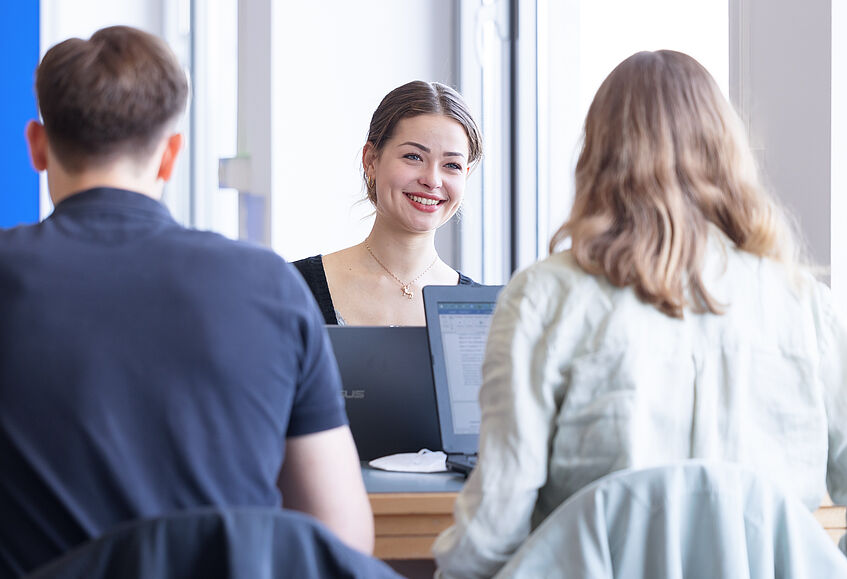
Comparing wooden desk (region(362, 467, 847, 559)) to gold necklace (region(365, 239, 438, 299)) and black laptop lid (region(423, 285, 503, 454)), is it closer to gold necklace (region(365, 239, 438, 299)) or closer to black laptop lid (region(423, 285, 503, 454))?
black laptop lid (region(423, 285, 503, 454))

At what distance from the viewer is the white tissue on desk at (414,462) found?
1794 millimetres

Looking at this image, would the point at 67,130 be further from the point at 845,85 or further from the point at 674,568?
the point at 845,85

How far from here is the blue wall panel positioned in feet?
14.3

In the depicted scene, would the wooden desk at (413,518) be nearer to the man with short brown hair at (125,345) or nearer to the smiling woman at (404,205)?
the man with short brown hair at (125,345)

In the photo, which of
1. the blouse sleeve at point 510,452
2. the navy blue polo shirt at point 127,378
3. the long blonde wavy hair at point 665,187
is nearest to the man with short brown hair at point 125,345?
the navy blue polo shirt at point 127,378

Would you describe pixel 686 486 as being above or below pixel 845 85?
below

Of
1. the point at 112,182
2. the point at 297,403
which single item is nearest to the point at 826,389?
the point at 297,403

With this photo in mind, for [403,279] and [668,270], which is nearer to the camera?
[668,270]

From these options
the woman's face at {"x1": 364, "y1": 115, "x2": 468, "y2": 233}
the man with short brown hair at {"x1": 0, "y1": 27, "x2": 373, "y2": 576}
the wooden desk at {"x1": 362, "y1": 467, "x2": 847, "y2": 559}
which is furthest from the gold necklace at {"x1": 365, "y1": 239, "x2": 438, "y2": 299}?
the man with short brown hair at {"x1": 0, "y1": 27, "x2": 373, "y2": 576}

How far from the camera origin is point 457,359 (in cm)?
184

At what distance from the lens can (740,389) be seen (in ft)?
4.11

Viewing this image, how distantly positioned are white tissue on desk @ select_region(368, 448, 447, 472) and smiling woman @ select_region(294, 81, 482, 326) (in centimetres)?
76

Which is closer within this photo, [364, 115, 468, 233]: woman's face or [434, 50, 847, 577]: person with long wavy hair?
[434, 50, 847, 577]: person with long wavy hair

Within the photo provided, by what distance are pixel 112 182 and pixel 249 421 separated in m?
0.33
